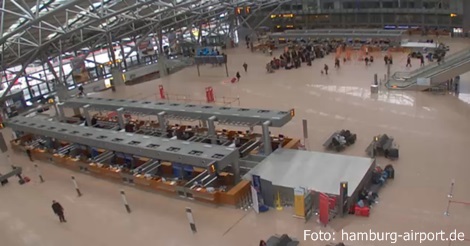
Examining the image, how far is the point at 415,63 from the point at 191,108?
72.1 ft

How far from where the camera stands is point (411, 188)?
1534cm

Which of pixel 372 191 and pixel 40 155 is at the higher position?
pixel 40 155

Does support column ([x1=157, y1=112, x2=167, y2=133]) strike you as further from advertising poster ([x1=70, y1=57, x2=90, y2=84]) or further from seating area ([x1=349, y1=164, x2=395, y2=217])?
advertising poster ([x1=70, y1=57, x2=90, y2=84])

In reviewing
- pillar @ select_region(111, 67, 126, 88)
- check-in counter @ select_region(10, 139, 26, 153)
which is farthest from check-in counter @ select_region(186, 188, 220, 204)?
pillar @ select_region(111, 67, 126, 88)

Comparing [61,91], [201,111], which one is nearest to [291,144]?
[201,111]

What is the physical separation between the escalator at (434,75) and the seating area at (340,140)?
30.0ft

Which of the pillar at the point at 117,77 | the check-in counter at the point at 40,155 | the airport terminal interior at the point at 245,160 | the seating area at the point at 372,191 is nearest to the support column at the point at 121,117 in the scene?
the airport terminal interior at the point at 245,160

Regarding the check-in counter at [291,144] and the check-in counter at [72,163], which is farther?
the check-in counter at [72,163]

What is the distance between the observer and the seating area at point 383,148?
1783 cm

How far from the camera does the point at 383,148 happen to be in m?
18.2

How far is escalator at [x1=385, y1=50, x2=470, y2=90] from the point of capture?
81.5 feet

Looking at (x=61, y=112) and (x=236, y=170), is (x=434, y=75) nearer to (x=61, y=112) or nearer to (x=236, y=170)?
(x=236, y=170)

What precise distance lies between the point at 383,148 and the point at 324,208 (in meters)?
5.92

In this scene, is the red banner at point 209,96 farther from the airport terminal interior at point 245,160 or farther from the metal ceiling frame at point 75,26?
the metal ceiling frame at point 75,26
